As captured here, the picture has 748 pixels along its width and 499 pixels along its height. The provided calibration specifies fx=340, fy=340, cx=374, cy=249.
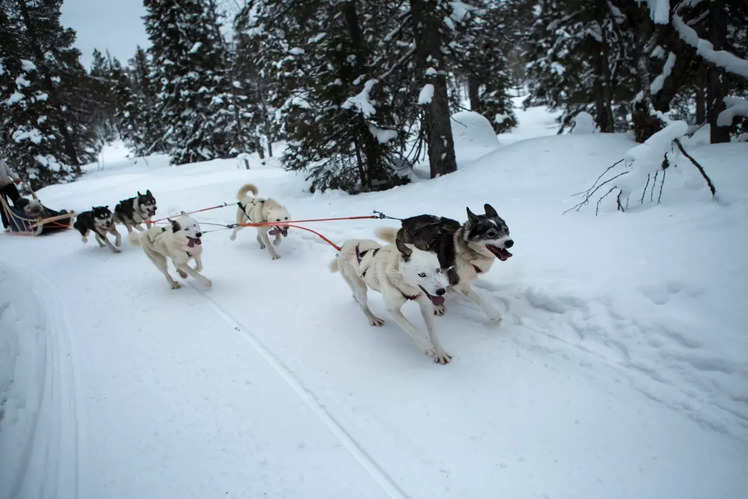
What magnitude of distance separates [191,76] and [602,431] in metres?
27.3

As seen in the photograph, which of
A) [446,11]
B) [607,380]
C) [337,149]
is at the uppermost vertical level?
[446,11]

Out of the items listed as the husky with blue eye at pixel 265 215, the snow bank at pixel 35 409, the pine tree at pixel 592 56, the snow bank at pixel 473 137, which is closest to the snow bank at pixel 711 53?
the pine tree at pixel 592 56

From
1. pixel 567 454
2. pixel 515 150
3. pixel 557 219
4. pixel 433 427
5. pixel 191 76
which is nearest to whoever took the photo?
pixel 567 454

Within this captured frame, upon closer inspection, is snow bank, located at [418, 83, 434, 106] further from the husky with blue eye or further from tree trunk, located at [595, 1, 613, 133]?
tree trunk, located at [595, 1, 613, 133]

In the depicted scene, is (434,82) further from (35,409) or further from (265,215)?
(35,409)

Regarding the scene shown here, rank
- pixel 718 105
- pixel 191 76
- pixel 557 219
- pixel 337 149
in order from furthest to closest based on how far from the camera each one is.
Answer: pixel 191 76 < pixel 337 149 < pixel 718 105 < pixel 557 219

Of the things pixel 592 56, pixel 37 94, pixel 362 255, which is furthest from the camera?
pixel 37 94

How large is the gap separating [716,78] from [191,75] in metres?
25.8

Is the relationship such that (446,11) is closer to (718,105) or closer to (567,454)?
(718,105)

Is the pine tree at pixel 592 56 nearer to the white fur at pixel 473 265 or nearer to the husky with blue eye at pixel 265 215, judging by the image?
the husky with blue eye at pixel 265 215

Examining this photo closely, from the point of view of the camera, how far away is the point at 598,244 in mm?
4246

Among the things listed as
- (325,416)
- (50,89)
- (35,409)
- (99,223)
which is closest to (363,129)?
(99,223)

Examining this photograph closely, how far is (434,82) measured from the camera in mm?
8391

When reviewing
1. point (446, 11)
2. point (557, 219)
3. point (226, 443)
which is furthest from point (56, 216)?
point (557, 219)
